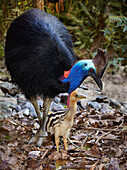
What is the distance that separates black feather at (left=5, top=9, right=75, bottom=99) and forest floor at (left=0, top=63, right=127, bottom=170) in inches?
17.0

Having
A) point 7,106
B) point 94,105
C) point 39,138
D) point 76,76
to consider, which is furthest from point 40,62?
point 94,105

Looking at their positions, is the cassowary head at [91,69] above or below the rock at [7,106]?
above

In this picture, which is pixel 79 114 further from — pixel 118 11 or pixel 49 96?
pixel 118 11

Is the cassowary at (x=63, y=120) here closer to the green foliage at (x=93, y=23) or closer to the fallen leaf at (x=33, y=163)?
the fallen leaf at (x=33, y=163)

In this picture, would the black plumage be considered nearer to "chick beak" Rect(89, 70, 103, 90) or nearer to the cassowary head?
the cassowary head

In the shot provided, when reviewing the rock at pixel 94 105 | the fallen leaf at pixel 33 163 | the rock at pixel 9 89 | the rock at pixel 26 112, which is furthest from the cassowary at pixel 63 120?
the rock at pixel 9 89

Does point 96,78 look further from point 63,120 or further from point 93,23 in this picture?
point 93,23

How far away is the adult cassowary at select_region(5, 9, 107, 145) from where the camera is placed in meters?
1.96

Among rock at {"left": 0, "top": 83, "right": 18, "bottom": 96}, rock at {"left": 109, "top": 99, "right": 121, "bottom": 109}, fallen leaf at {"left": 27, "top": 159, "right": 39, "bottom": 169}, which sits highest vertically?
fallen leaf at {"left": 27, "top": 159, "right": 39, "bottom": 169}

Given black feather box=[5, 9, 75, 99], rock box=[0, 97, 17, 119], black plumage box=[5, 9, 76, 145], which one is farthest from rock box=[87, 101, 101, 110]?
black feather box=[5, 9, 75, 99]

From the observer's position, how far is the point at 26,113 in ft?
9.45

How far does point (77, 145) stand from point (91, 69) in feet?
2.40

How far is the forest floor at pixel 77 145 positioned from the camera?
1878mm

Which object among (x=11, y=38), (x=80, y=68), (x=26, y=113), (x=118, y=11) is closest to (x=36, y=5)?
(x=11, y=38)
